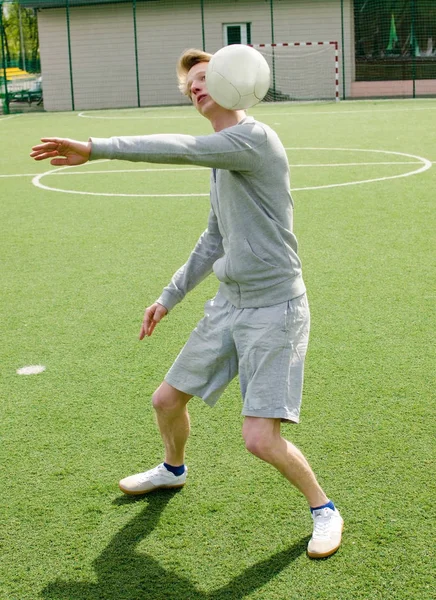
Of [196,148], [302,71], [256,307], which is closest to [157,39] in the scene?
[302,71]

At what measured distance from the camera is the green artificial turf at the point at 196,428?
3455 millimetres

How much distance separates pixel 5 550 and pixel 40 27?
34.3 meters

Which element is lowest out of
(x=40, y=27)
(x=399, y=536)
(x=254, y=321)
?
(x=399, y=536)

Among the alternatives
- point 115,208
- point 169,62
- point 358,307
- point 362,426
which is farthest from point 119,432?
point 169,62

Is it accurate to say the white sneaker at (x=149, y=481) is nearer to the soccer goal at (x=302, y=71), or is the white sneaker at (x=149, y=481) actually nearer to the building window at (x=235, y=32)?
the soccer goal at (x=302, y=71)

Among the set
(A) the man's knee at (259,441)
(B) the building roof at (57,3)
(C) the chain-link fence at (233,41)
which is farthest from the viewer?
(C) the chain-link fence at (233,41)

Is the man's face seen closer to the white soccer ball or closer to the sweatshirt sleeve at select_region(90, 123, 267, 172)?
the white soccer ball

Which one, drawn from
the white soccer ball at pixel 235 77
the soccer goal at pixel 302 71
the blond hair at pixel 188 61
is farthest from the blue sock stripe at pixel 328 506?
the soccer goal at pixel 302 71

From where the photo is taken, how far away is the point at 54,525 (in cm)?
380

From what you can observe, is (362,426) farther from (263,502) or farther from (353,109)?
(353,109)

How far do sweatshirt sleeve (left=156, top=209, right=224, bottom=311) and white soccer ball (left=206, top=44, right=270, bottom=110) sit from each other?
2.23ft

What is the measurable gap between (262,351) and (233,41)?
110 ft

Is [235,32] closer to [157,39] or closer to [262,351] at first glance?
[157,39]

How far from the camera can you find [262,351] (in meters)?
3.48
